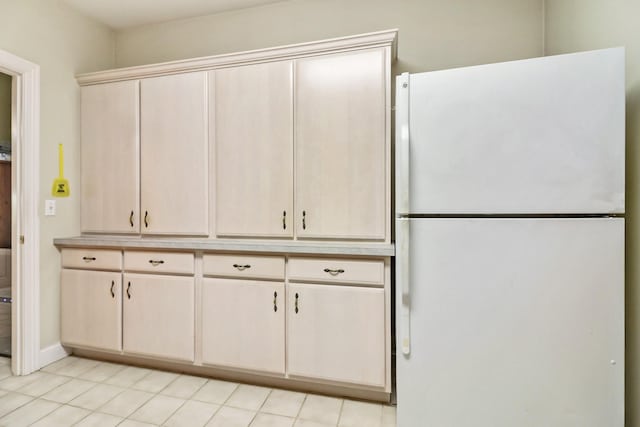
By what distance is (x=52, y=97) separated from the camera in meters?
2.30

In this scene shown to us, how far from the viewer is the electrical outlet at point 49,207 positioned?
2255 millimetres

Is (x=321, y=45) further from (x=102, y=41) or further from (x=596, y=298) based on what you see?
(x=102, y=41)

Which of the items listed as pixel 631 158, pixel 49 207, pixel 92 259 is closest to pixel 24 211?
pixel 49 207

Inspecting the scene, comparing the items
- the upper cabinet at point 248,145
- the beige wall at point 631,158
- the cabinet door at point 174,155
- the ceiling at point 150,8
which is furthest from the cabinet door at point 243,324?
the ceiling at point 150,8

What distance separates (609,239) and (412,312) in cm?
77

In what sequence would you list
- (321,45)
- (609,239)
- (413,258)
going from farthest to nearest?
1. (321,45)
2. (413,258)
3. (609,239)

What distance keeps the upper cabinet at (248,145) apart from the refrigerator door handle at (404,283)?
477 millimetres

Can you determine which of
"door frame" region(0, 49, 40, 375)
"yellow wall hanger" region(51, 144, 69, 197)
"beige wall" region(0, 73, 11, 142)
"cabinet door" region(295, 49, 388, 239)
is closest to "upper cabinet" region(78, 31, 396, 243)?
"cabinet door" region(295, 49, 388, 239)

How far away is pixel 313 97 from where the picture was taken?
1.95m

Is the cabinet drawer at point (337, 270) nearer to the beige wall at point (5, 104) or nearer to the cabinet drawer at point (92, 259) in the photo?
the cabinet drawer at point (92, 259)

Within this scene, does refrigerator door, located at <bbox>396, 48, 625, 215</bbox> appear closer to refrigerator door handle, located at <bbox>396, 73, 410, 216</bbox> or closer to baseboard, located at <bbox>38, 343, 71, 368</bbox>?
refrigerator door handle, located at <bbox>396, 73, 410, 216</bbox>

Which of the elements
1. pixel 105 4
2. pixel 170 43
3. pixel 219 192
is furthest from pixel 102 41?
pixel 219 192

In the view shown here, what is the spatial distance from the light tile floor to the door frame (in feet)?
0.87

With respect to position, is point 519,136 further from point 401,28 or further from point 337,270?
point 401,28
